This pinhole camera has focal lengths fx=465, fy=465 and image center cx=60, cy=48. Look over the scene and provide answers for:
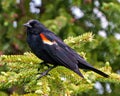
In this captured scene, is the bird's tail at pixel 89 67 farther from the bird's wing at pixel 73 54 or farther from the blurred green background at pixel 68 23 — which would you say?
the blurred green background at pixel 68 23

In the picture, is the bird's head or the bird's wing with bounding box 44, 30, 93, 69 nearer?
the bird's wing with bounding box 44, 30, 93, 69

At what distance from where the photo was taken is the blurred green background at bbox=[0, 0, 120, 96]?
613 centimetres

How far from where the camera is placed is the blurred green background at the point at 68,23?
6129 millimetres

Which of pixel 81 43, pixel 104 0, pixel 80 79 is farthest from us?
pixel 104 0

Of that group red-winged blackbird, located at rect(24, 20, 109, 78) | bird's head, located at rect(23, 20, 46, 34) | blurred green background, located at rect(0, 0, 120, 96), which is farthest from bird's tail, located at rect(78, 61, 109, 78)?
blurred green background, located at rect(0, 0, 120, 96)

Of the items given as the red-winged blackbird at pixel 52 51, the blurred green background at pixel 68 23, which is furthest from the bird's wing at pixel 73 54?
the blurred green background at pixel 68 23

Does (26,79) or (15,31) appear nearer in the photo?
(26,79)

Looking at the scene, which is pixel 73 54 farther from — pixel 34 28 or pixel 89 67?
pixel 34 28

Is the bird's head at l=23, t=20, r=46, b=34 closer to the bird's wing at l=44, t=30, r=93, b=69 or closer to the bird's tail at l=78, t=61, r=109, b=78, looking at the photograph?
the bird's wing at l=44, t=30, r=93, b=69

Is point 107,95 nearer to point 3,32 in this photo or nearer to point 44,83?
point 3,32

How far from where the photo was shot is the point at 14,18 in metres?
6.57

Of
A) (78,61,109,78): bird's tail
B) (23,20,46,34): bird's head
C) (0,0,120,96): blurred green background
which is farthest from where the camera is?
(0,0,120,96): blurred green background

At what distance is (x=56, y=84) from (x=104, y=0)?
11.7 feet

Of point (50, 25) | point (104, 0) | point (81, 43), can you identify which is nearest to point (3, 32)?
point (50, 25)
